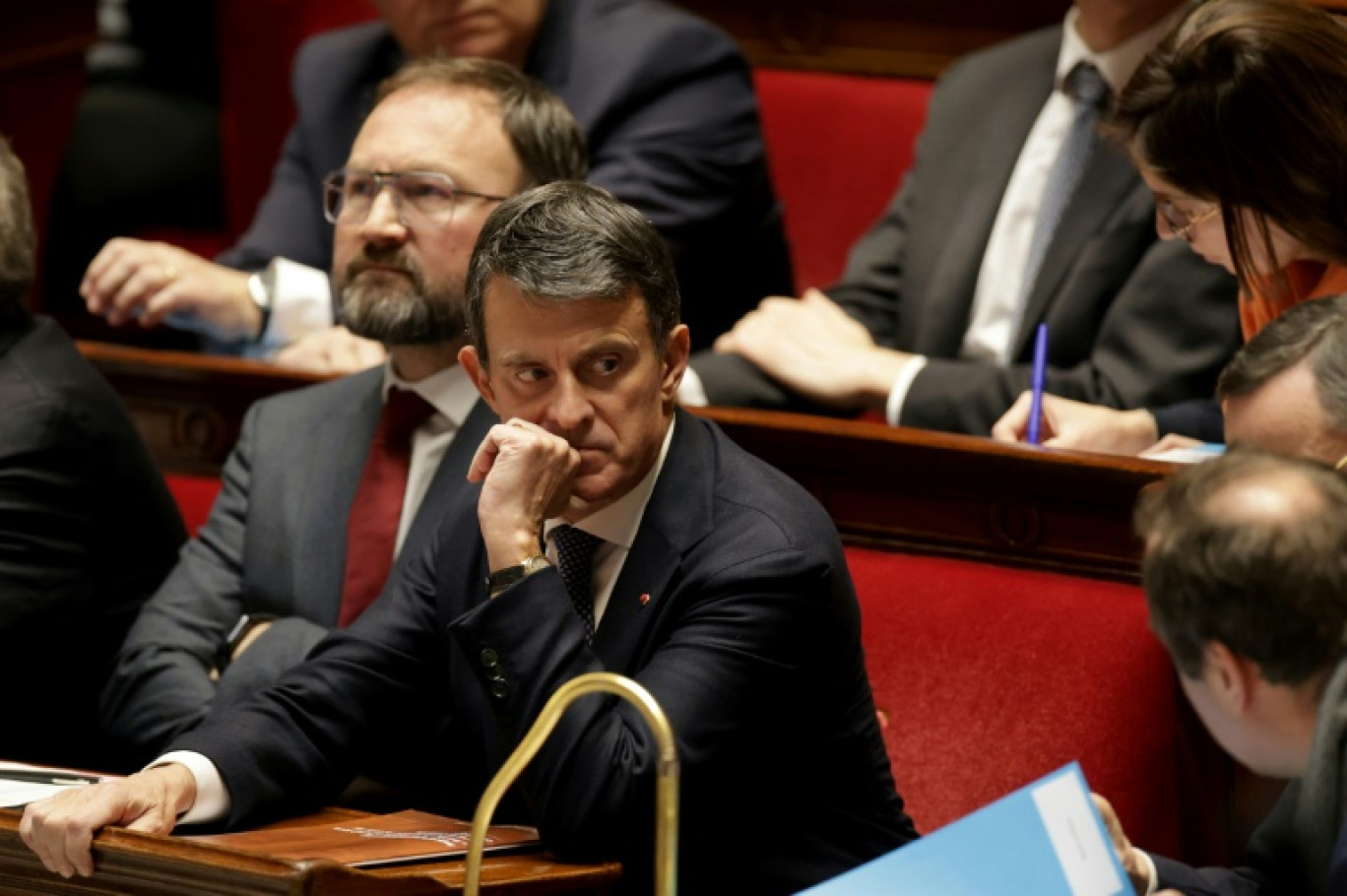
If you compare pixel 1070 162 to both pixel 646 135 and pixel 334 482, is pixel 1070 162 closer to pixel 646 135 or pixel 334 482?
pixel 646 135

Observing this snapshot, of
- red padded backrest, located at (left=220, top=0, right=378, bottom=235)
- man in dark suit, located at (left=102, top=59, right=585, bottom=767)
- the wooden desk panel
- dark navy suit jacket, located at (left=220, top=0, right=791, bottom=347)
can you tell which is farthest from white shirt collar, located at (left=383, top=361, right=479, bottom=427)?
red padded backrest, located at (left=220, top=0, right=378, bottom=235)

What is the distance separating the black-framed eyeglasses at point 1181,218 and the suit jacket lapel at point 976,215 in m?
0.63

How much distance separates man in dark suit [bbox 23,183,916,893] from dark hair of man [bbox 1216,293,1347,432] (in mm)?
420

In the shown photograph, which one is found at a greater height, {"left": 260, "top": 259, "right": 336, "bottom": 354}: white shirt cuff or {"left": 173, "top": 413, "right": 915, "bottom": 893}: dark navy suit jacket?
{"left": 173, "top": 413, "right": 915, "bottom": 893}: dark navy suit jacket

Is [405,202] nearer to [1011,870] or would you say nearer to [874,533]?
[874,533]

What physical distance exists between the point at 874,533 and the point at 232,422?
0.97 m

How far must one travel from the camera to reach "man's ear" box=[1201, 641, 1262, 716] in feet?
5.25

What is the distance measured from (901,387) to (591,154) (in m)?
0.68

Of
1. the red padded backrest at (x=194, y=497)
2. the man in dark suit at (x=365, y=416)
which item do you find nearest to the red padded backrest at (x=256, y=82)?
the red padded backrest at (x=194, y=497)

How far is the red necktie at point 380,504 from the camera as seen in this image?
260 cm

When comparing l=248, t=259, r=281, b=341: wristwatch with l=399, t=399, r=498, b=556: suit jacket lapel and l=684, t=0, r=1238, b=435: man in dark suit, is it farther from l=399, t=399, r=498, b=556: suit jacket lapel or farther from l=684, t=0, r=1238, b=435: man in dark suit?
l=399, t=399, r=498, b=556: suit jacket lapel

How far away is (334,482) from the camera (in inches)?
106

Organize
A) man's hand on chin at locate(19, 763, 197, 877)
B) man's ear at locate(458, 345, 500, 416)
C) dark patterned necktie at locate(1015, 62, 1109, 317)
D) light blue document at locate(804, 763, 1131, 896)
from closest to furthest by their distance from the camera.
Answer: light blue document at locate(804, 763, 1131, 896) → man's hand on chin at locate(19, 763, 197, 877) → man's ear at locate(458, 345, 500, 416) → dark patterned necktie at locate(1015, 62, 1109, 317)

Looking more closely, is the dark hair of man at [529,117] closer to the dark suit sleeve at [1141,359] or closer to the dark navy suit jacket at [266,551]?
the dark navy suit jacket at [266,551]
